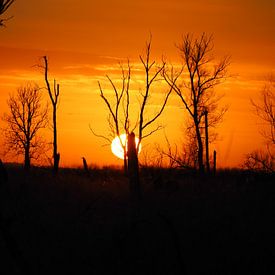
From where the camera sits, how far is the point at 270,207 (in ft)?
46.7

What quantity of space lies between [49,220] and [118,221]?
1.66 meters

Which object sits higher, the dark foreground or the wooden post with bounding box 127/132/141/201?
the wooden post with bounding box 127/132/141/201

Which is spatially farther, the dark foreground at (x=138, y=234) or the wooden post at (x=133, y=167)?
the wooden post at (x=133, y=167)

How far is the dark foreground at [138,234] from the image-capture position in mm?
9070

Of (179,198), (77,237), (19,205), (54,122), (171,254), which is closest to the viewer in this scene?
(171,254)

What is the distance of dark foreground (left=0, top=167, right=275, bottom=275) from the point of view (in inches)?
357

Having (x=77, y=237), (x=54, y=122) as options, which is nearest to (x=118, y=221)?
(x=77, y=237)

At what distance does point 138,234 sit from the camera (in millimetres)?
10883

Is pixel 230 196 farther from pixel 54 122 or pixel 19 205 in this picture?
pixel 54 122

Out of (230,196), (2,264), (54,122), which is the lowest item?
(2,264)

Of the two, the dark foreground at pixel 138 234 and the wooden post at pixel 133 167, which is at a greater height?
the wooden post at pixel 133 167

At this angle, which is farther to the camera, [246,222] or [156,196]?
[156,196]

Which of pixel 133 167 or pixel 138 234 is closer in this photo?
pixel 138 234

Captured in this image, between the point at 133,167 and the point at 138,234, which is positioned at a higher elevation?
the point at 133,167
